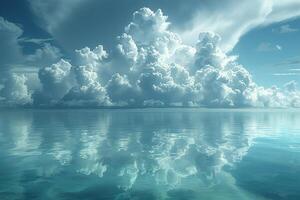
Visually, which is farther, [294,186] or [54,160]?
[54,160]

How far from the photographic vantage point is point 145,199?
27719 millimetres

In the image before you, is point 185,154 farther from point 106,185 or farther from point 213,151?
point 106,185

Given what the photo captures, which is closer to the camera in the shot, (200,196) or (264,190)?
(200,196)

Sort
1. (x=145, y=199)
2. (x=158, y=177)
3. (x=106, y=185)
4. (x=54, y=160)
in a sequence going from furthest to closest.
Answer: (x=54, y=160)
(x=158, y=177)
(x=106, y=185)
(x=145, y=199)

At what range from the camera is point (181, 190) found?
30.6 metres

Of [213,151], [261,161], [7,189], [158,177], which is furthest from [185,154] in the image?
[7,189]

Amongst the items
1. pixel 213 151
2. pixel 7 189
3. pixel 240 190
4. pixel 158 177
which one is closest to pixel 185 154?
pixel 213 151

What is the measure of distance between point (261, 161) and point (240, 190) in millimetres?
17722

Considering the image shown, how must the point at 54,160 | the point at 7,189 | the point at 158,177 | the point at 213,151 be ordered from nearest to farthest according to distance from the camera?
the point at 7,189 < the point at 158,177 < the point at 54,160 < the point at 213,151

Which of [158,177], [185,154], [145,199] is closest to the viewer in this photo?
[145,199]

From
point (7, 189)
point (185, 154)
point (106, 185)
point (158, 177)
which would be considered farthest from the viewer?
point (185, 154)

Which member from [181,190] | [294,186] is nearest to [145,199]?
[181,190]

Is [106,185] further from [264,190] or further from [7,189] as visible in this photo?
[264,190]

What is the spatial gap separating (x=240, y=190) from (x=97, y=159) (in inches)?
887
